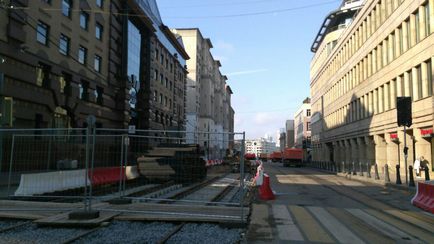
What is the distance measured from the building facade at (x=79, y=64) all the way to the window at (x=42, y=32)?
0.21 feet

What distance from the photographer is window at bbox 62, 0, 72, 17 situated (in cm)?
3398

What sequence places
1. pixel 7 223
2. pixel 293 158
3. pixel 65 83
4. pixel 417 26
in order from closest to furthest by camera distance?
pixel 7 223, pixel 417 26, pixel 65 83, pixel 293 158

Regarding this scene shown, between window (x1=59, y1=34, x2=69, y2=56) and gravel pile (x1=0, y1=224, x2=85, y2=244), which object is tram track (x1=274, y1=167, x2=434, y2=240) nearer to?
gravel pile (x1=0, y1=224, x2=85, y2=244)

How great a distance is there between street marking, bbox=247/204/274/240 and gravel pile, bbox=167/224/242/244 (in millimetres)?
331

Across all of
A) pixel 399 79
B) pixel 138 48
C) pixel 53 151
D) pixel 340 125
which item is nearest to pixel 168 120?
pixel 138 48

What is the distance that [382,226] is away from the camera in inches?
425

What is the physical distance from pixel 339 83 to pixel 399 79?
26697 millimetres

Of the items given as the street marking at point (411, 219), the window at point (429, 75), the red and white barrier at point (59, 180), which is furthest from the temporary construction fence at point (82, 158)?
the window at point (429, 75)

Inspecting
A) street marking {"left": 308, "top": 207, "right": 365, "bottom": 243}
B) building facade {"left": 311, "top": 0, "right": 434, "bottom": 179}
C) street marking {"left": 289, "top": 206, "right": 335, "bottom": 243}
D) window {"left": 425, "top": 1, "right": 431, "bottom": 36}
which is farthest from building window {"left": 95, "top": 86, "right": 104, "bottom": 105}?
street marking {"left": 308, "top": 207, "right": 365, "bottom": 243}

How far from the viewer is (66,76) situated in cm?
3481

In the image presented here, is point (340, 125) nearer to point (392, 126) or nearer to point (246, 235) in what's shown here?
A: point (392, 126)

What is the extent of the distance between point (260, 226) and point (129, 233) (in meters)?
3.06

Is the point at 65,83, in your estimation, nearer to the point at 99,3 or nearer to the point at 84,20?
the point at 84,20

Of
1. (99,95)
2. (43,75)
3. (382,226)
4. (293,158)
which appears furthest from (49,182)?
(293,158)
